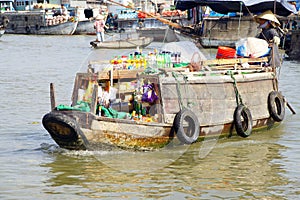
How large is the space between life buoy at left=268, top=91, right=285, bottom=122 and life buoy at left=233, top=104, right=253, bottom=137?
2.55ft

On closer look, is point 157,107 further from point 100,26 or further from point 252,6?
point 100,26

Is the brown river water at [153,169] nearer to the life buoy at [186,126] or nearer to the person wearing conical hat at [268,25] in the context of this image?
the life buoy at [186,126]

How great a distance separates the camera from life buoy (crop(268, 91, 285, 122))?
1017cm

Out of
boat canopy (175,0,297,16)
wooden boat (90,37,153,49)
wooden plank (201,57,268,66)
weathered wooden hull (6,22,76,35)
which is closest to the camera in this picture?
wooden plank (201,57,268,66)

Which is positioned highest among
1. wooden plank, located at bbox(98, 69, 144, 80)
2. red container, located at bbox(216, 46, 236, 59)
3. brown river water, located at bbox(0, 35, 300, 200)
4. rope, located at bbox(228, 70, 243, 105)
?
red container, located at bbox(216, 46, 236, 59)

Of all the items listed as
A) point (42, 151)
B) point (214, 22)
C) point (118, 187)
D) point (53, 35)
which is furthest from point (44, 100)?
point (53, 35)

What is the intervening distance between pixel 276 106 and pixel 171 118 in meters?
2.48

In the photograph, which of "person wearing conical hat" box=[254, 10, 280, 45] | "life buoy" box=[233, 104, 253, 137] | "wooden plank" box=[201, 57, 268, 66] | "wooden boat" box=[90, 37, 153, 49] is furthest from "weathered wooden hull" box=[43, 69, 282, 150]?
"wooden boat" box=[90, 37, 153, 49]

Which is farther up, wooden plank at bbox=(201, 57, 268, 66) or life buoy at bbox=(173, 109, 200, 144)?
wooden plank at bbox=(201, 57, 268, 66)

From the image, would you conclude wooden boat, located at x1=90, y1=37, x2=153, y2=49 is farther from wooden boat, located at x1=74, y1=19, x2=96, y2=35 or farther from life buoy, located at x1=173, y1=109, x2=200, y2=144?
life buoy, located at x1=173, y1=109, x2=200, y2=144

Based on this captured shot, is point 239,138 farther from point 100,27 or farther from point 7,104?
point 100,27

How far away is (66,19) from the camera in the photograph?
42.1 meters

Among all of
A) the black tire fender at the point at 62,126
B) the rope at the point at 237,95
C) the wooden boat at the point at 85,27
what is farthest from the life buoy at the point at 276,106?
the wooden boat at the point at 85,27

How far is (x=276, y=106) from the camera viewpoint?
1046 cm
